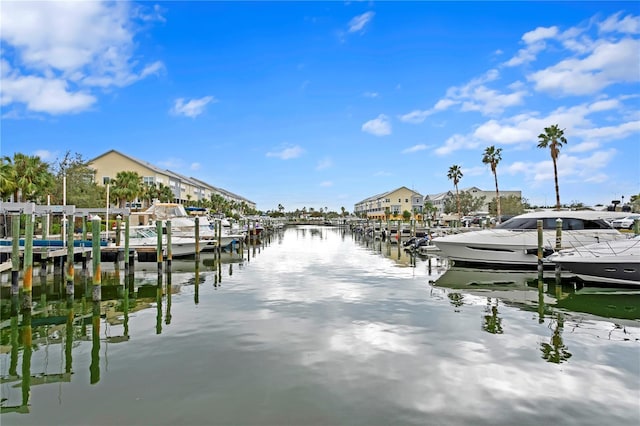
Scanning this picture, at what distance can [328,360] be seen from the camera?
9.43m

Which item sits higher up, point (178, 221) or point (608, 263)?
point (178, 221)

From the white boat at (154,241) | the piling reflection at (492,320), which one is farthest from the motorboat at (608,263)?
the white boat at (154,241)

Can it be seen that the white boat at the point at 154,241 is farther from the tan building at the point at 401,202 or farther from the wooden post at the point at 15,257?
the tan building at the point at 401,202

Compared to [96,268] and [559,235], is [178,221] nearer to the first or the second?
[96,268]

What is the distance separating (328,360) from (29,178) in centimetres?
3949

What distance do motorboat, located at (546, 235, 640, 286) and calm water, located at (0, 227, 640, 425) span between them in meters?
0.69

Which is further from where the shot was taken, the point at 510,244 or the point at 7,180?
the point at 7,180

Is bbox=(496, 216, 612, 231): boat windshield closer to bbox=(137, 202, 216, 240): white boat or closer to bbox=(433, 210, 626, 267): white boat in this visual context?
bbox=(433, 210, 626, 267): white boat

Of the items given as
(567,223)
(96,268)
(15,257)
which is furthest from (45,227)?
(567,223)

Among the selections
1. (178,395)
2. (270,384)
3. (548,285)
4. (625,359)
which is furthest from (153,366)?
(548,285)

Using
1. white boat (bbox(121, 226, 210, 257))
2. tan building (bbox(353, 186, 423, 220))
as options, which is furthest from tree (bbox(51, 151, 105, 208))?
tan building (bbox(353, 186, 423, 220))

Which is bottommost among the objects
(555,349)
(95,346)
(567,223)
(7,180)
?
(555,349)

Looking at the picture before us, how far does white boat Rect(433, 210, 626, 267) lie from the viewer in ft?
76.0

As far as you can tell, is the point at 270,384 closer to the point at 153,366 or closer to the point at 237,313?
the point at 153,366
